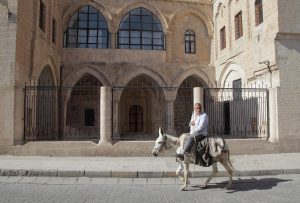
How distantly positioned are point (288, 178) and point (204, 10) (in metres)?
14.1

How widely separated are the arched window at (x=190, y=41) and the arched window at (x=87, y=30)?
4.79 m

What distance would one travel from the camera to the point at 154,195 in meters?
5.96

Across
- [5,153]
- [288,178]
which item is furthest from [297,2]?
[5,153]

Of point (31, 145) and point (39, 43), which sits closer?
point (31, 145)

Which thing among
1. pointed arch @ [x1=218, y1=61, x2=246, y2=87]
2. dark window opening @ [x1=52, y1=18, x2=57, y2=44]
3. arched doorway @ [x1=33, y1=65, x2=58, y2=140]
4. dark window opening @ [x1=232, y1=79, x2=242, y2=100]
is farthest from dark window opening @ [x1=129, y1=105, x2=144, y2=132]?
dark window opening @ [x1=232, y1=79, x2=242, y2=100]

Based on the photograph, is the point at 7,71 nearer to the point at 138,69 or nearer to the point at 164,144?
the point at 164,144

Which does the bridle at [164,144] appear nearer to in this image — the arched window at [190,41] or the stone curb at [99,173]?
the stone curb at [99,173]

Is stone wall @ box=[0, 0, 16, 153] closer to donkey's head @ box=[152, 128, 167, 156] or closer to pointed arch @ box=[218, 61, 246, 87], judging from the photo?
donkey's head @ box=[152, 128, 167, 156]

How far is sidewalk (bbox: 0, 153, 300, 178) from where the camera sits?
789 centimetres

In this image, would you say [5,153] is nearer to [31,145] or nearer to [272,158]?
[31,145]

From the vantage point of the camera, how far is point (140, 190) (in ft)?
21.1

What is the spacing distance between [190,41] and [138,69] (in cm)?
386

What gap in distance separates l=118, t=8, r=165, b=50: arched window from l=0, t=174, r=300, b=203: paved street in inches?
494

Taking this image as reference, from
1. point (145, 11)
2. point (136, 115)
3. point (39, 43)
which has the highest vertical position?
point (145, 11)
